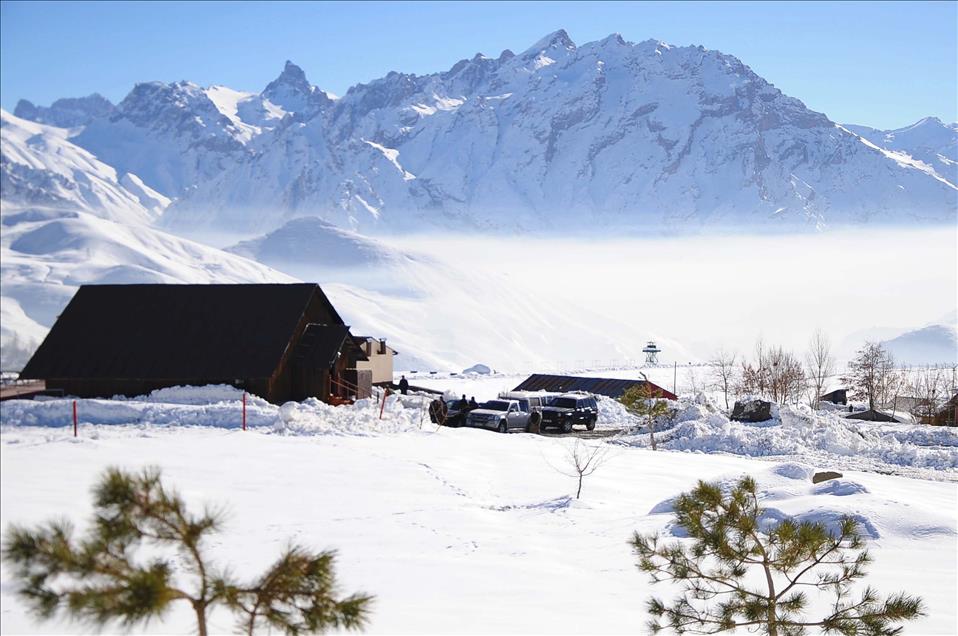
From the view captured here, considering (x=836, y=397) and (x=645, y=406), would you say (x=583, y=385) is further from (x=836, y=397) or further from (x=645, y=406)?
(x=645, y=406)

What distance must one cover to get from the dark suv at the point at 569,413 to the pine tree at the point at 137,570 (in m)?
29.8

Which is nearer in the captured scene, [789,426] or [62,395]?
[62,395]

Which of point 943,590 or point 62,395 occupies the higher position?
point 62,395

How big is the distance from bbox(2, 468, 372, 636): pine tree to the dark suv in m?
29.8

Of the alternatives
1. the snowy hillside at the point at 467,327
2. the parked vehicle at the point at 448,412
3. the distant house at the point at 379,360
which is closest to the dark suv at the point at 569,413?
the parked vehicle at the point at 448,412

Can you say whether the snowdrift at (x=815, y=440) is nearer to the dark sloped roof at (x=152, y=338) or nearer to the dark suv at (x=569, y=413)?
the dark suv at (x=569, y=413)

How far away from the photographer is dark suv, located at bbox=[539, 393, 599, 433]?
112 feet

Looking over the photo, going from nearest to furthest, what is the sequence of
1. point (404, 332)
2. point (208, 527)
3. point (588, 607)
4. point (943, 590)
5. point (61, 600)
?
point (61, 600) < point (208, 527) < point (588, 607) < point (943, 590) < point (404, 332)

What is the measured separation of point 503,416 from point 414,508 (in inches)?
662

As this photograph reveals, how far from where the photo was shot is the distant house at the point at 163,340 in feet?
36.5

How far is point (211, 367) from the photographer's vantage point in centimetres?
1426

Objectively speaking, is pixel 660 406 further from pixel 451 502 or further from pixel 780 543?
pixel 780 543

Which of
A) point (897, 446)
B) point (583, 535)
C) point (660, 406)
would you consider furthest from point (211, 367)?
point (897, 446)

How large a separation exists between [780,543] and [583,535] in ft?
24.5
